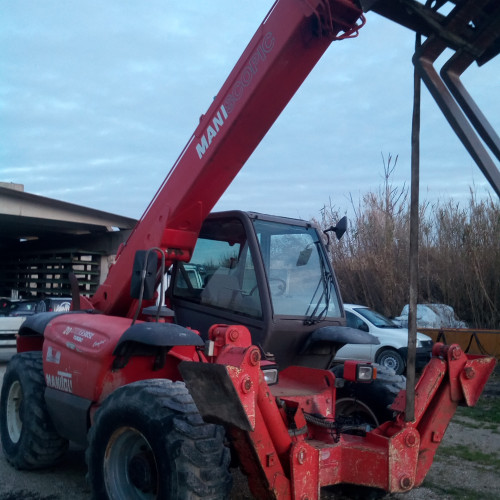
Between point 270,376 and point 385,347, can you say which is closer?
point 270,376

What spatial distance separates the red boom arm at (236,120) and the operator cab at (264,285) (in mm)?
264

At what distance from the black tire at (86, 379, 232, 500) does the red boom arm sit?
1431 mm

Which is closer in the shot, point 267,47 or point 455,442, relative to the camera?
point 267,47

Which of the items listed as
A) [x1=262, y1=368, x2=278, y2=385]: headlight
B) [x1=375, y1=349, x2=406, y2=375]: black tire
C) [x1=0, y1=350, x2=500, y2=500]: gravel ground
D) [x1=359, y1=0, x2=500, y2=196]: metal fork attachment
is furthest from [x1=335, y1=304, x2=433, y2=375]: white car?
[x1=359, y1=0, x2=500, y2=196]: metal fork attachment

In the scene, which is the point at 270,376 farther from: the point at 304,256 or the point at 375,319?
the point at 375,319

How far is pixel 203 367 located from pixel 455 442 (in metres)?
4.95

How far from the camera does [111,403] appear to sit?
392 centimetres

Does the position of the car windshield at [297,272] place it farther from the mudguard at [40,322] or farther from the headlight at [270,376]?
the mudguard at [40,322]

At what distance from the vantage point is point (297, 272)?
4785mm

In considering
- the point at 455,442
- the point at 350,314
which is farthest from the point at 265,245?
the point at 350,314

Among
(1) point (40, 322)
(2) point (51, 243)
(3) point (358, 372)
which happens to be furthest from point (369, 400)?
(2) point (51, 243)

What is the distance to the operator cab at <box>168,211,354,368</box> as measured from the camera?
14.5ft

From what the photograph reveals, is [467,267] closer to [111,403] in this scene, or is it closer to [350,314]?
[350,314]

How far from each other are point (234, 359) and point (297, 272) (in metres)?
1.57
